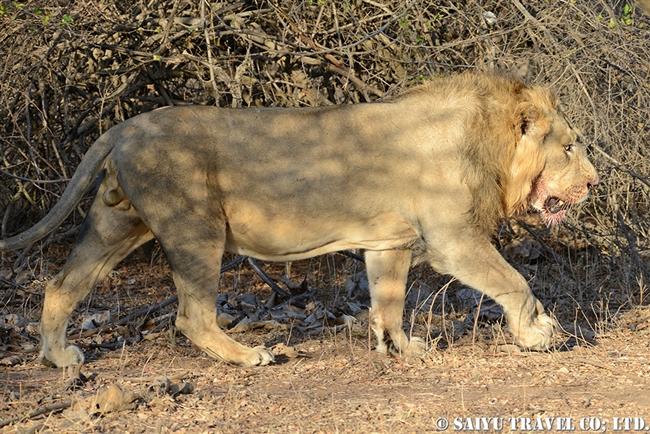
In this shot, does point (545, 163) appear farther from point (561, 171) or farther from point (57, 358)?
point (57, 358)

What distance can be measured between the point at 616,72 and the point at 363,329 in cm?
299

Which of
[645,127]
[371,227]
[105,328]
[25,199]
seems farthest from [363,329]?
[25,199]

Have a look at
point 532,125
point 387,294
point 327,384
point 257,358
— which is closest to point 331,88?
point 532,125

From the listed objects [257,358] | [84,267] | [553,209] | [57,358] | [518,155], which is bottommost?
[57,358]

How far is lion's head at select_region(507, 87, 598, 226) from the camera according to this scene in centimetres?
581

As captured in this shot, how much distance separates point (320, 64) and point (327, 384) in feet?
12.5

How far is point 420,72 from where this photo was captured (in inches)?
310

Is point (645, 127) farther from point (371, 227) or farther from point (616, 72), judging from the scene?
point (371, 227)

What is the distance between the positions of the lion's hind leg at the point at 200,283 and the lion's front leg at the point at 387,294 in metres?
0.74

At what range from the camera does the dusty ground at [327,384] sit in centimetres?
397

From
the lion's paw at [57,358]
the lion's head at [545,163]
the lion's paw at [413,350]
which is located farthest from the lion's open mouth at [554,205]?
the lion's paw at [57,358]

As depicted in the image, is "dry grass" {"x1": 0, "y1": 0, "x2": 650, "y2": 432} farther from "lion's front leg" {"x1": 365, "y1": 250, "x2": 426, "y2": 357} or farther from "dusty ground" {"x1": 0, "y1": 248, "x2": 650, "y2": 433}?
"lion's front leg" {"x1": 365, "y1": 250, "x2": 426, "y2": 357}

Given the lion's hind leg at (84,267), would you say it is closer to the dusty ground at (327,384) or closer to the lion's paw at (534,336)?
the dusty ground at (327,384)

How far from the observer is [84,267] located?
5613mm
